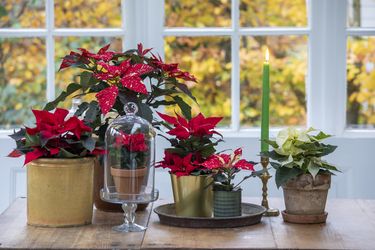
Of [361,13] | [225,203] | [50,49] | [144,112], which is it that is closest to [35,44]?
[50,49]

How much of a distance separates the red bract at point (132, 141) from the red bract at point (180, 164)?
0.37 ft

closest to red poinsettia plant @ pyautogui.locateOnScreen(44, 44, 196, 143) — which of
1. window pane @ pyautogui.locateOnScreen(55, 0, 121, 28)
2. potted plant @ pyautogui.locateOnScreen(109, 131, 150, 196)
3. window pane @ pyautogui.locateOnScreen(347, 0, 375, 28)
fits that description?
potted plant @ pyautogui.locateOnScreen(109, 131, 150, 196)

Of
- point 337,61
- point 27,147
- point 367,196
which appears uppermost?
point 337,61

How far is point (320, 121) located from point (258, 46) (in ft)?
3.26

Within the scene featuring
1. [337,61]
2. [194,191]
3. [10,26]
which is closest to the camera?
[194,191]

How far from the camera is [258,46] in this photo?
454 cm

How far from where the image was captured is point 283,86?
15.5ft

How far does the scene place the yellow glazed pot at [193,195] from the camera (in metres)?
2.14

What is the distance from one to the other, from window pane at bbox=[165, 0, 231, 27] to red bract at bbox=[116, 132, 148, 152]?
2.29 m

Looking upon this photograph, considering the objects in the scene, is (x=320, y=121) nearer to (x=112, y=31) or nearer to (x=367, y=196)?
(x=367, y=196)

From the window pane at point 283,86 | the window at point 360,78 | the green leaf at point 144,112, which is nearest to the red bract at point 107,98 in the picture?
the green leaf at point 144,112

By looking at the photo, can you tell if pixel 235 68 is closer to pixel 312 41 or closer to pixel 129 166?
pixel 312 41

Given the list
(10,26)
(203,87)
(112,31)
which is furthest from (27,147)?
(203,87)

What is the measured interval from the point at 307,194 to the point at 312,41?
163 centimetres
